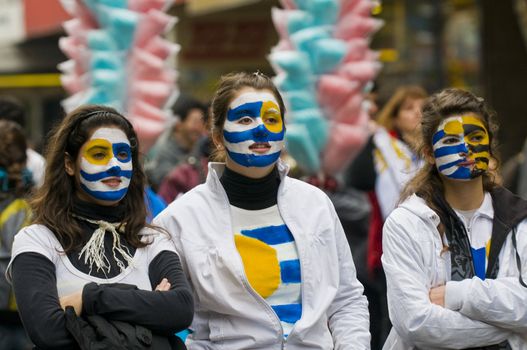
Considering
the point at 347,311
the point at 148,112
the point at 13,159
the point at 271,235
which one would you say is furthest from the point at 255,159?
the point at 148,112

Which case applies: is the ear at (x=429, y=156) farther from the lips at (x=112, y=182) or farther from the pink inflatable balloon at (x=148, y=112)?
the pink inflatable balloon at (x=148, y=112)

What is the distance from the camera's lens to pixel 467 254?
525 centimetres

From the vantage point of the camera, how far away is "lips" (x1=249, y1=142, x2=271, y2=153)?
16.8 feet

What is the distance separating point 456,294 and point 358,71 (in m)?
4.11

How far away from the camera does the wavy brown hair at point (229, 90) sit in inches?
206

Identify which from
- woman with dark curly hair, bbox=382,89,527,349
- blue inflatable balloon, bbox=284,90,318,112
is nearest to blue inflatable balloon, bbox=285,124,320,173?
blue inflatable balloon, bbox=284,90,318,112

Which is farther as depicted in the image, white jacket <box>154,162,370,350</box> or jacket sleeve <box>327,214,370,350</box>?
jacket sleeve <box>327,214,370,350</box>

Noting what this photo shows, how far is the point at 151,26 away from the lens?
29.7ft

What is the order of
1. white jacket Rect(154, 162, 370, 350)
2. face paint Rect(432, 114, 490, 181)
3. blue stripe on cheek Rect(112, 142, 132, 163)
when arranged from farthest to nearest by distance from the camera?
face paint Rect(432, 114, 490, 181)
blue stripe on cheek Rect(112, 142, 132, 163)
white jacket Rect(154, 162, 370, 350)

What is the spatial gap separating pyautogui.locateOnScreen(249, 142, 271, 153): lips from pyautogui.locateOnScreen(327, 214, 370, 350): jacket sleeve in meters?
0.43

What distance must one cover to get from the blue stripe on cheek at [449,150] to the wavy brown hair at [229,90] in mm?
733

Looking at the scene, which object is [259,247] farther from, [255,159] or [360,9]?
[360,9]

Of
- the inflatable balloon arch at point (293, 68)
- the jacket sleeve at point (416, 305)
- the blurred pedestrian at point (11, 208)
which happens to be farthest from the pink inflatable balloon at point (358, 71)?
the jacket sleeve at point (416, 305)

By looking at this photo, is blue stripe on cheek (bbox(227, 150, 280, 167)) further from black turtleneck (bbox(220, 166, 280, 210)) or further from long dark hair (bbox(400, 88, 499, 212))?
long dark hair (bbox(400, 88, 499, 212))
